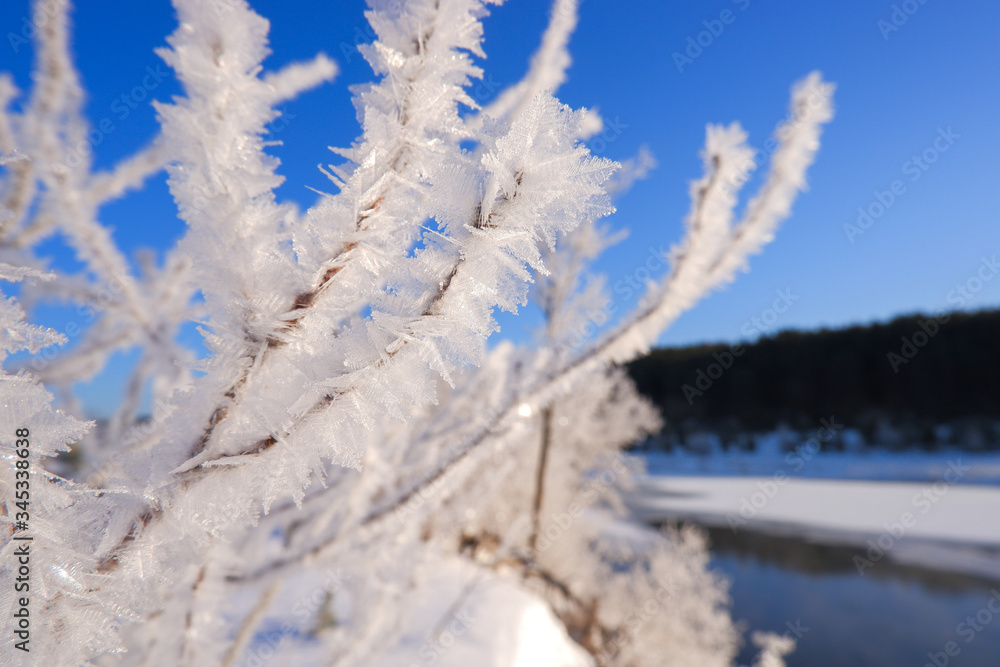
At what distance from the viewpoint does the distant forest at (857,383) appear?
→ 18.4 meters

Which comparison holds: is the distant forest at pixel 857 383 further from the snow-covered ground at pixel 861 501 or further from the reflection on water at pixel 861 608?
the reflection on water at pixel 861 608

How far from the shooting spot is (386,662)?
80.4 inches

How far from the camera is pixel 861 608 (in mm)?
8062

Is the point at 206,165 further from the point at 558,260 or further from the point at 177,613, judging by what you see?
the point at 558,260

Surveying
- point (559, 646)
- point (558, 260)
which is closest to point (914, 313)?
point (558, 260)

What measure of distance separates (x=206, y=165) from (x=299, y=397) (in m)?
0.22

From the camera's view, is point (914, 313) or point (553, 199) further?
point (914, 313)
